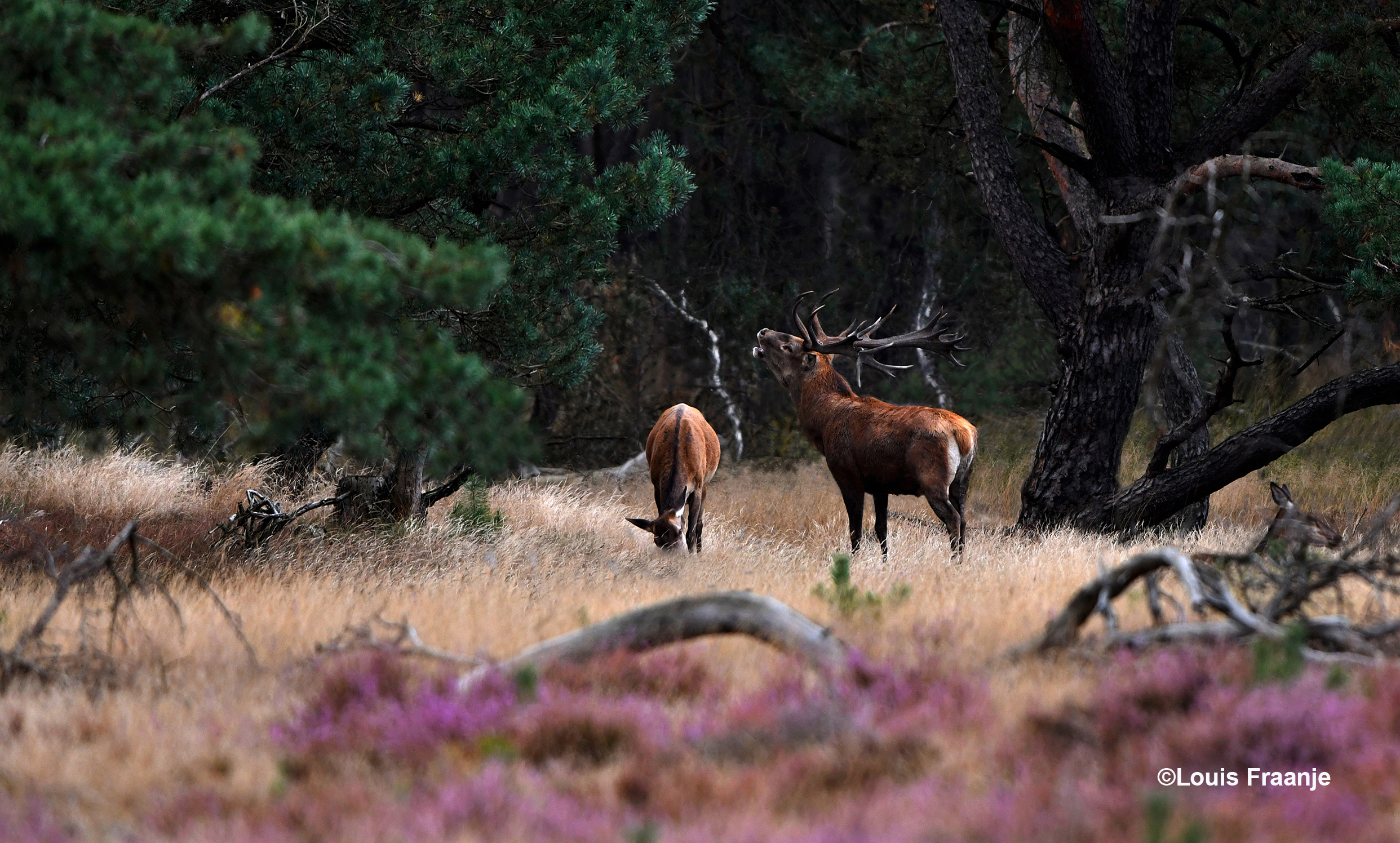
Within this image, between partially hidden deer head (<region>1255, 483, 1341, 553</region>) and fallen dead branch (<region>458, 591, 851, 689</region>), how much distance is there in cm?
271

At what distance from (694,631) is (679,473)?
485 cm

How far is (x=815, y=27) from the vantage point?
57.1 ft

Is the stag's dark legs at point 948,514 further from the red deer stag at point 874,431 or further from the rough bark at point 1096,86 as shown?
the rough bark at point 1096,86

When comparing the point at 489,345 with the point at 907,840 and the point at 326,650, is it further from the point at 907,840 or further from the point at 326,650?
the point at 907,840

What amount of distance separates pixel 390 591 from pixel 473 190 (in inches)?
116

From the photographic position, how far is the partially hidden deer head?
277 inches

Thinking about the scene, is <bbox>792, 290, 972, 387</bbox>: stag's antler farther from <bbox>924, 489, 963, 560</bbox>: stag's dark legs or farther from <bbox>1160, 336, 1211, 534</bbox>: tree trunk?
<bbox>1160, 336, 1211, 534</bbox>: tree trunk

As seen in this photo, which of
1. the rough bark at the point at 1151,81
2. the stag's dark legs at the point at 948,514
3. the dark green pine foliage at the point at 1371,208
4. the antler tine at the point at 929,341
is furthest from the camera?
the antler tine at the point at 929,341

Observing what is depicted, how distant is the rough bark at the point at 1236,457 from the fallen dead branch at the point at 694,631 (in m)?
5.90

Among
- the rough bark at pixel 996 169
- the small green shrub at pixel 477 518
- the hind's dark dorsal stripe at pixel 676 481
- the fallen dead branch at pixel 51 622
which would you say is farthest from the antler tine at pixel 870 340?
the fallen dead branch at pixel 51 622

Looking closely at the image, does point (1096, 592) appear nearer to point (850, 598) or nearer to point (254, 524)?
point (850, 598)

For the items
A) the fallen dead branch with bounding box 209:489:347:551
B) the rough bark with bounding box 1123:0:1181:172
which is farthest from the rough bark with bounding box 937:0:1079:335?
the fallen dead branch with bounding box 209:489:347:551

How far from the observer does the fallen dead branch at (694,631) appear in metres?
4.80

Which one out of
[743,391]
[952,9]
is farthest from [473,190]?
[743,391]
